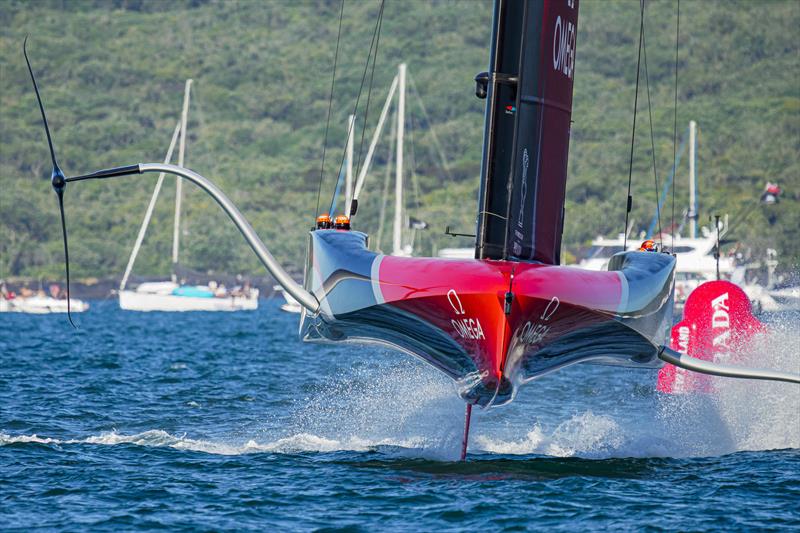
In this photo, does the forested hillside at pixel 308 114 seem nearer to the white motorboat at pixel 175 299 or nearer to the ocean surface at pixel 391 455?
the white motorboat at pixel 175 299

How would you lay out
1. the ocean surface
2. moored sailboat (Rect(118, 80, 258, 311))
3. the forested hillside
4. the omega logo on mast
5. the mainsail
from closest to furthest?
the ocean surface → the mainsail → the omega logo on mast → moored sailboat (Rect(118, 80, 258, 311)) → the forested hillside

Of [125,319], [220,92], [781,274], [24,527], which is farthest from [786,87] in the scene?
[24,527]

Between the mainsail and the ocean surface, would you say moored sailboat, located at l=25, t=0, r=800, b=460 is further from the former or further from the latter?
the ocean surface

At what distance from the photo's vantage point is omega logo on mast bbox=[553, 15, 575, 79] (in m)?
10.5

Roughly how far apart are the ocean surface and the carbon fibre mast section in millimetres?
931

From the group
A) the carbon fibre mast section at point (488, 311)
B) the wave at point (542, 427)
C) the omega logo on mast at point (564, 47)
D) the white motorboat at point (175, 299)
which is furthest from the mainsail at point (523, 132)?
the white motorboat at point (175, 299)

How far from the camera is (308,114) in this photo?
405 ft

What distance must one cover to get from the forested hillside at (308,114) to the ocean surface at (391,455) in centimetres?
5071

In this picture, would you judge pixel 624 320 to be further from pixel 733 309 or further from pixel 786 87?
pixel 786 87

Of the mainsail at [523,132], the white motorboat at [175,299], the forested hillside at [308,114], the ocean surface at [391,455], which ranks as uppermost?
Result: the forested hillside at [308,114]

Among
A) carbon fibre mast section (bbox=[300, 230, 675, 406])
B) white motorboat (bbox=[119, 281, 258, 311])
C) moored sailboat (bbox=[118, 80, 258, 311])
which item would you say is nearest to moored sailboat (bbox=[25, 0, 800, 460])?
carbon fibre mast section (bbox=[300, 230, 675, 406])

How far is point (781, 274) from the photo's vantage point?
62.4 metres

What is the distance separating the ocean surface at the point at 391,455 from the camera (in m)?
8.98

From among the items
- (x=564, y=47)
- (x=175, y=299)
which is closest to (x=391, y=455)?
(x=564, y=47)
